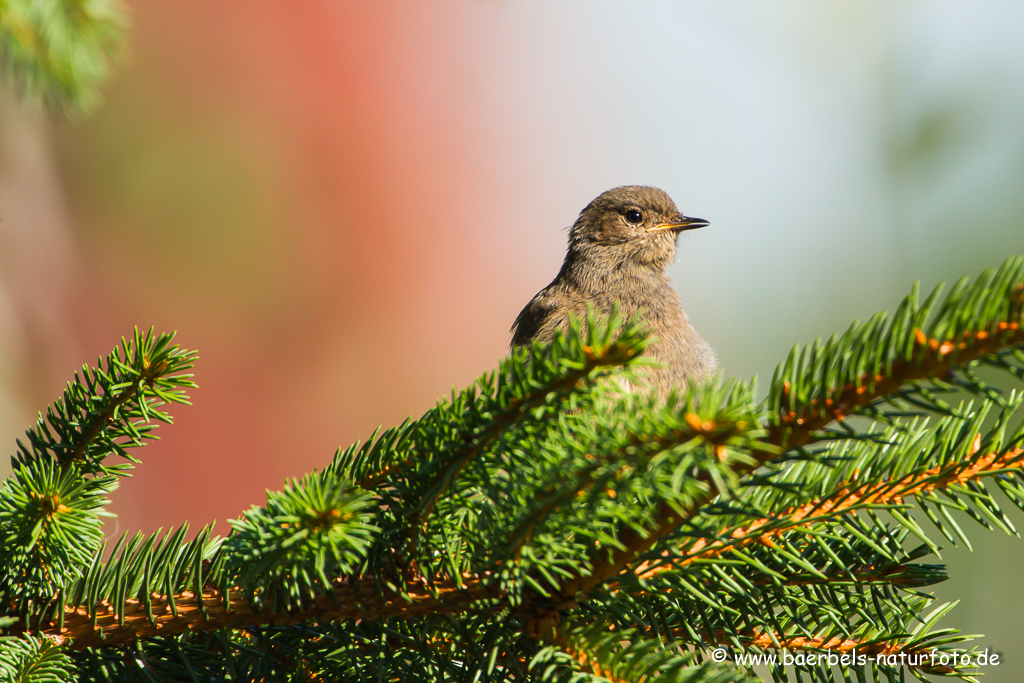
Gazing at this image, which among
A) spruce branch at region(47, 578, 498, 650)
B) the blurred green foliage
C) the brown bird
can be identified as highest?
the brown bird

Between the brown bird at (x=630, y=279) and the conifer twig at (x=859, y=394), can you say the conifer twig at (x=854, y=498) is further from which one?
the brown bird at (x=630, y=279)

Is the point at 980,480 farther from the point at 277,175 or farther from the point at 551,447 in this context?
the point at 277,175

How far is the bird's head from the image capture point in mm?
2643

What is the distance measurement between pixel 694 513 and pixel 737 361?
21.4ft

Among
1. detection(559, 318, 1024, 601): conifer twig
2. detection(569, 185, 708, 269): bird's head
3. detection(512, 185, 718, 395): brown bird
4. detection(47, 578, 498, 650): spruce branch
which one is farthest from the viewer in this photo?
detection(569, 185, 708, 269): bird's head

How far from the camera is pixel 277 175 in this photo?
478 cm

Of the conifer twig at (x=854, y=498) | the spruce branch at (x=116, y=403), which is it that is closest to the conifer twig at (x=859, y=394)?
the conifer twig at (x=854, y=498)

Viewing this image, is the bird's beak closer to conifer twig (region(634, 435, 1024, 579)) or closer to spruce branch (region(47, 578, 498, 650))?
conifer twig (region(634, 435, 1024, 579))

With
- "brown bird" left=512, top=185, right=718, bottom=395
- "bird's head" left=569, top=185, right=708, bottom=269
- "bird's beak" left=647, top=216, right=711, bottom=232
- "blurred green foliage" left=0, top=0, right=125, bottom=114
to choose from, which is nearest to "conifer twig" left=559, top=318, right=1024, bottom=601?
"blurred green foliage" left=0, top=0, right=125, bottom=114

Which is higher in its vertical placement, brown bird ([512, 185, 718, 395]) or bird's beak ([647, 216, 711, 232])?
bird's beak ([647, 216, 711, 232])

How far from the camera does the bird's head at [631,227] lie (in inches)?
104

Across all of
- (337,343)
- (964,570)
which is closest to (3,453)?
(337,343)

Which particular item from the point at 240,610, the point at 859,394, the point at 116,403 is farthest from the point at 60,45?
the point at 859,394

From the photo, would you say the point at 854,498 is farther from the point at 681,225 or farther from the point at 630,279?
the point at 681,225
